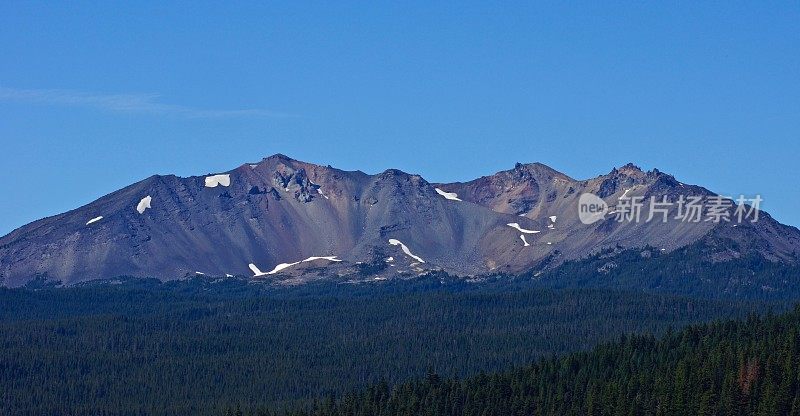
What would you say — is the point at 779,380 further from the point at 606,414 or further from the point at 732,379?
the point at 606,414

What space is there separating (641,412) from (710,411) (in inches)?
355

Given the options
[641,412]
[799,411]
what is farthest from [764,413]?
[641,412]

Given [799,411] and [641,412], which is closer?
[799,411]

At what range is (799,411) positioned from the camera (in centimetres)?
18288

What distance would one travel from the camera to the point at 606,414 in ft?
656

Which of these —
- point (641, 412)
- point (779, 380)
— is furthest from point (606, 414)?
point (779, 380)

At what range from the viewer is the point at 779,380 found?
637 ft

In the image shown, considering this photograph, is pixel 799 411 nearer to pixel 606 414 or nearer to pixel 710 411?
pixel 710 411

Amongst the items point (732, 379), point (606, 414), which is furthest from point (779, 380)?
point (606, 414)

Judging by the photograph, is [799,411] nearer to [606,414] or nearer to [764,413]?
[764,413]

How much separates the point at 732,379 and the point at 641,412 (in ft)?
32.4

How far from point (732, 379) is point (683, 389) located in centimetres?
566

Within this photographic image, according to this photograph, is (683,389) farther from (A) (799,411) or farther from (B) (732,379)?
(A) (799,411)

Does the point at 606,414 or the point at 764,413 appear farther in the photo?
the point at 606,414
